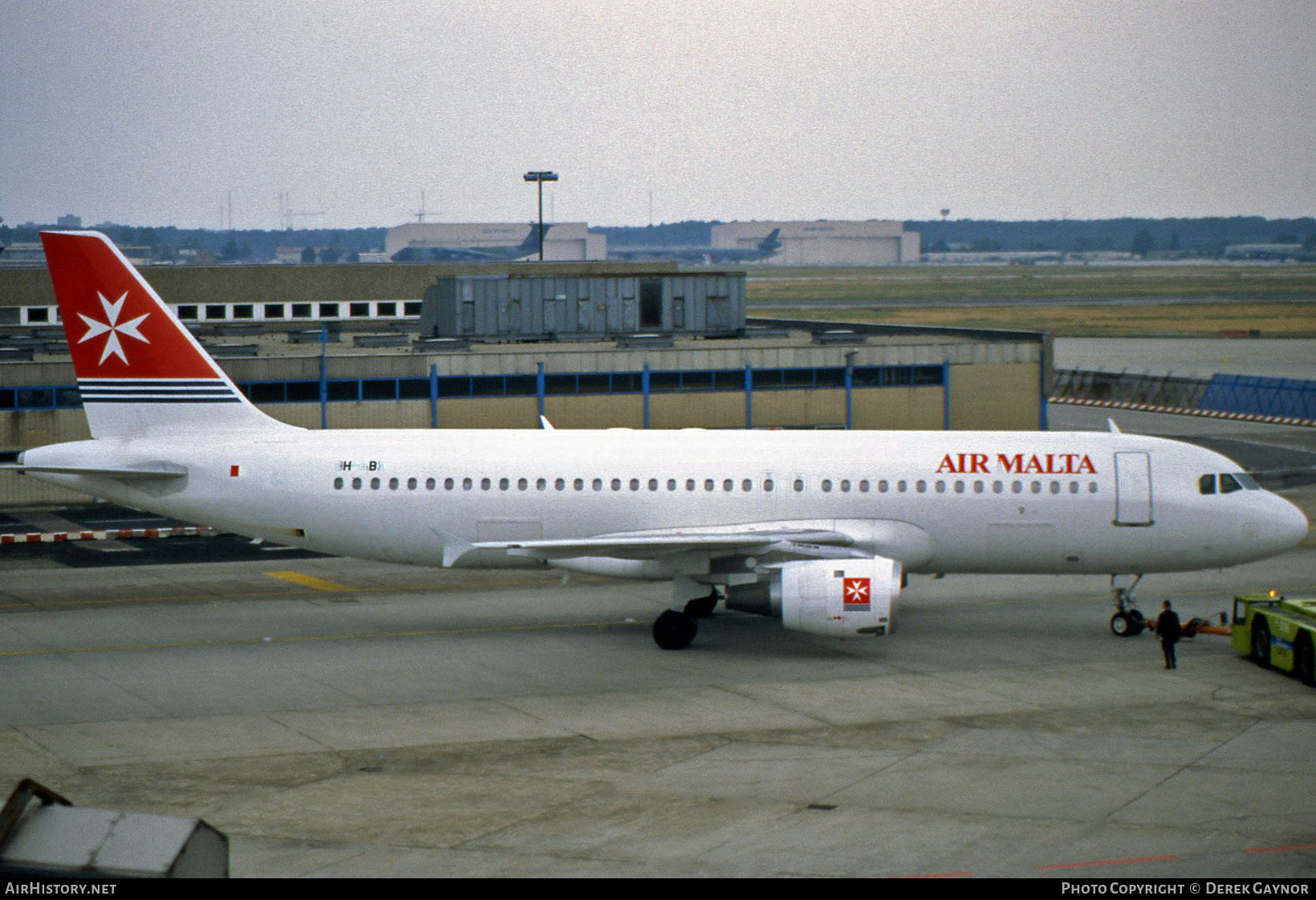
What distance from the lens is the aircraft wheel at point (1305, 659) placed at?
27.7 m

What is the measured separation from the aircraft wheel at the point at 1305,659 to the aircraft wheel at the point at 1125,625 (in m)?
4.20

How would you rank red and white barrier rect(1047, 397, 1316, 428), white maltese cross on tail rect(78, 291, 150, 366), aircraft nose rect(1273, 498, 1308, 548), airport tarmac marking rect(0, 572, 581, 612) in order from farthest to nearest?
red and white barrier rect(1047, 397, 1316, 428)
airport tarmac marking rect(0, 572, 581, 612)
white maltese cross on tail rect(78, 291, 150, 366)
aircraft nose rect(1273, 498, 1308, 548)

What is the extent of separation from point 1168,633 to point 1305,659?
2459 mm

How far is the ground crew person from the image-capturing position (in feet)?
95.2

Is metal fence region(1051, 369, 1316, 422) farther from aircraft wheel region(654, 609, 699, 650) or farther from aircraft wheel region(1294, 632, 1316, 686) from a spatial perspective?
aircraft wheel region(654, 609, 699, 650)

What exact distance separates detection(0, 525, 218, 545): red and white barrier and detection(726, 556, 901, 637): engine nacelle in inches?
767

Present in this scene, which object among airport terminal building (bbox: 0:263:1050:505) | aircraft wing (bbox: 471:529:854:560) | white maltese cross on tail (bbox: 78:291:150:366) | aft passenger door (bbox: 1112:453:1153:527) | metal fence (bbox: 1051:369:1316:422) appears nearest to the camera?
aircraft wing (bbox: 471:529:854:560)

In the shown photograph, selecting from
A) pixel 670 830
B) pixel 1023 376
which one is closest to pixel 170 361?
pixel 670 830

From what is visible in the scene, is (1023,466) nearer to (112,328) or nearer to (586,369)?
(112,328)

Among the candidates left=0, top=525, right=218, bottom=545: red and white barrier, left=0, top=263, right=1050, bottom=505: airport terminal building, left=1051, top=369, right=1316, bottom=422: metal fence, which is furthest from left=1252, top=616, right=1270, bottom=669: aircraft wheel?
left=1051, top=369, right=1316, bottom=422: metal fence

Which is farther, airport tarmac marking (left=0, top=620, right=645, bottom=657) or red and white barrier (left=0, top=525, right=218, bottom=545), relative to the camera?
red and white barrier (left=0, top=525, right=218, bottom=545)

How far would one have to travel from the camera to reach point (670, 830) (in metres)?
19.7

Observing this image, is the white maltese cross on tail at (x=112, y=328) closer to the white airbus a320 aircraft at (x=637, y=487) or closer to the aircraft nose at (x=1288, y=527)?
the white airbus a320 aircraft at (x=637, y=487)

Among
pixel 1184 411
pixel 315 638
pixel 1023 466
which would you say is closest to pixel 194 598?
pixel 315 638
